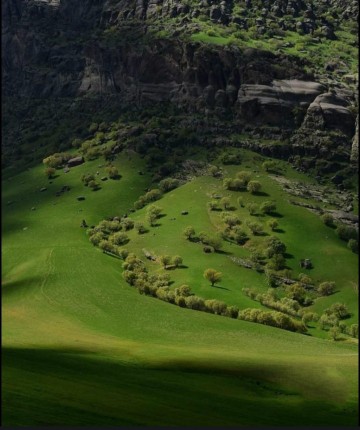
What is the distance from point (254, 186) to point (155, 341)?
91810mm

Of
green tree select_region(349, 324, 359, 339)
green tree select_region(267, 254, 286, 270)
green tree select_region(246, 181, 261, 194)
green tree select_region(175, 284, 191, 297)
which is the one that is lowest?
green tree select_region(349, 324, 359, 339)

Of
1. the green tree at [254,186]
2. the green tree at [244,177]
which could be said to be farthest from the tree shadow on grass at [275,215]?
the green tree at [244,177]

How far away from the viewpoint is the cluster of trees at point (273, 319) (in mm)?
127500

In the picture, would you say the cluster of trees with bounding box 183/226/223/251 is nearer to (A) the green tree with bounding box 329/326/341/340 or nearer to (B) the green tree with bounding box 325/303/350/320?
(B) the green tree with bounding box 325/303/350/320

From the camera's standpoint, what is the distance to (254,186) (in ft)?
628

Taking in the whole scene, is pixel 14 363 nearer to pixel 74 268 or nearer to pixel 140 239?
pixel 74 268

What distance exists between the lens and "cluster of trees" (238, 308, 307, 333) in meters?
128

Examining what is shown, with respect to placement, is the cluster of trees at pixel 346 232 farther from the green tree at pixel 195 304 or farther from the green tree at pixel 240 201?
the green tree at pixel 195 304

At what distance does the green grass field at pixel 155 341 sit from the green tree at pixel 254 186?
436 cm

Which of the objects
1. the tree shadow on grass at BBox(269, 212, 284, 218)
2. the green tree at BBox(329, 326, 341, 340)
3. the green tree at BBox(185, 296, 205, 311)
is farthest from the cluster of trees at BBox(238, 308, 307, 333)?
the tree shadow on grass at BBox(269, 212, 284, 218)

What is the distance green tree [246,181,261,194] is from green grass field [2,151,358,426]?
172 inches

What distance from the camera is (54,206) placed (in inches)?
7864

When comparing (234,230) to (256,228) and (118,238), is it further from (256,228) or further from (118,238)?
(118,238)

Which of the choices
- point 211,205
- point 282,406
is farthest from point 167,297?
point 282,406
